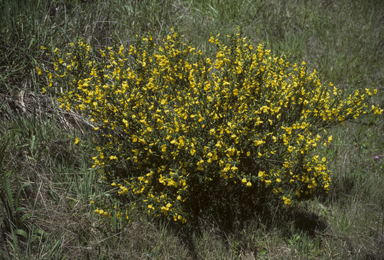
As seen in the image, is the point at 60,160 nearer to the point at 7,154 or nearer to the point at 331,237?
the point at 7,154

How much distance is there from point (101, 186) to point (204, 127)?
3.63ft

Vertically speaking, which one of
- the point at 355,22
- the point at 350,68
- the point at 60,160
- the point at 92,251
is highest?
the point at 355,22

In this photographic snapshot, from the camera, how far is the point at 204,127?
2.30 metres

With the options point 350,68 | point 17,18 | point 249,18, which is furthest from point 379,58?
point 17,18

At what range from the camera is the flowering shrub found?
2182mm

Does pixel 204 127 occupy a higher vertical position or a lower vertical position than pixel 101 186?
higher

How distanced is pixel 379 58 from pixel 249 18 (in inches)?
76.3

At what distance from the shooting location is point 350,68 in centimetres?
409

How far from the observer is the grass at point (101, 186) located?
2.28 m

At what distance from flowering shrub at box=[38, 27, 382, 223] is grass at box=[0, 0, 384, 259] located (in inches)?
9.6

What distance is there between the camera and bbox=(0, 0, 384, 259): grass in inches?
89.7

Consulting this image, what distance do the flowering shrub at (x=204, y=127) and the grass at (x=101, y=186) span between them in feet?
0.80

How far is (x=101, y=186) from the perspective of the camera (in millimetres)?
2668

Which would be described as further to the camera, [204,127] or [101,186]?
[101,186]
